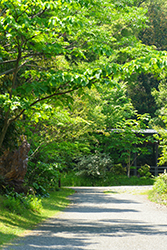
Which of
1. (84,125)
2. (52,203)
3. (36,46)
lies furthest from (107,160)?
(36,46)

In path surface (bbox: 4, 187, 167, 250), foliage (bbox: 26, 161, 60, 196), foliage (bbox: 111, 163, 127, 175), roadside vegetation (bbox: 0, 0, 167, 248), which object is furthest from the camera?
foliage (bbox: 111, 163, 127, 175)

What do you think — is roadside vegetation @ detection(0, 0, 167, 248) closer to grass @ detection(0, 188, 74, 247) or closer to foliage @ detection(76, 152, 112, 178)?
grass @ detection(0, 188, 74, 247)

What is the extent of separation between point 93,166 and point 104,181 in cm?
193

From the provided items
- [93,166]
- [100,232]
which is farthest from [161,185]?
[93,166]

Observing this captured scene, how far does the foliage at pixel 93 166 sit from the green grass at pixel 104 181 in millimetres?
543

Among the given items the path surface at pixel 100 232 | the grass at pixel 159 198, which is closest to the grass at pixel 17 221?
the path surface at pixel 100 232

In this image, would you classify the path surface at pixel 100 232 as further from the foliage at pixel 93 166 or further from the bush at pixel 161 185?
the foliage at pixel 93 166

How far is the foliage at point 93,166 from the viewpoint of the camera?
2916cm

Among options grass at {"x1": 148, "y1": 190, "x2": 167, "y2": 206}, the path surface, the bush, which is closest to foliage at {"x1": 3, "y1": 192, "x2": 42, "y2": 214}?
the path surface

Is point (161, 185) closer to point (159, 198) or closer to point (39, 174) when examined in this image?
point (159, 198)

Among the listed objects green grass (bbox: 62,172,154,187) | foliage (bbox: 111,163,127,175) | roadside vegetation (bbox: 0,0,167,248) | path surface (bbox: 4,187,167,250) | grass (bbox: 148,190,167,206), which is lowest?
path surface (bbox: 4,187,167,250)

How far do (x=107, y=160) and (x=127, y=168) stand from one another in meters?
5.63

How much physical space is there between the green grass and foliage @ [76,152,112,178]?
1.78 feet

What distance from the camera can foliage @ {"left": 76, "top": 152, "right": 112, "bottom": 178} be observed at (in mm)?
29156
